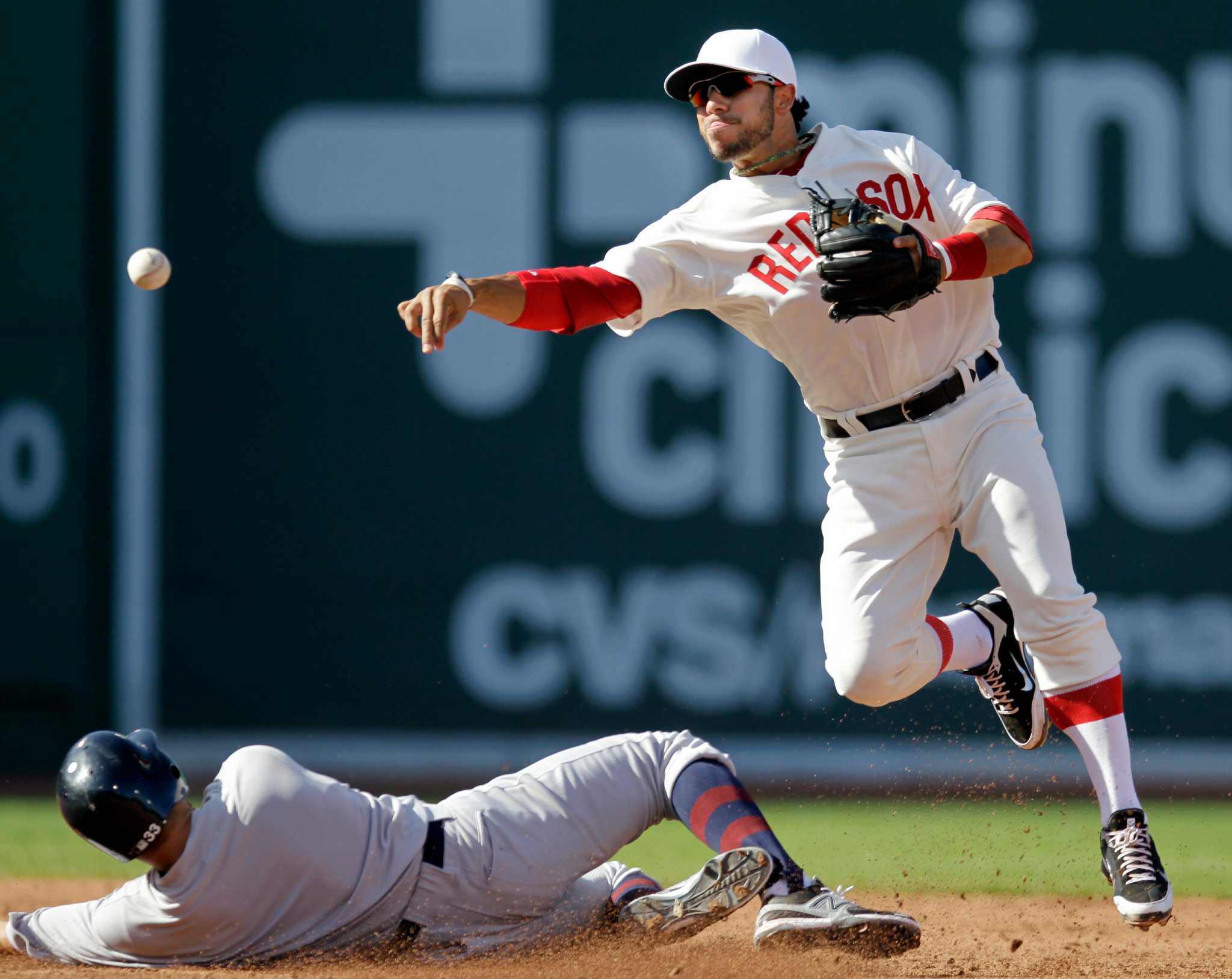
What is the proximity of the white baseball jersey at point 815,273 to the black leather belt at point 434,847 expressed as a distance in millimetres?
1164

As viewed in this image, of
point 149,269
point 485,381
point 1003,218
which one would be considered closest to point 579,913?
point 1003,218

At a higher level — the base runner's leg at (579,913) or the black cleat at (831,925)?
the black cleat at (831,925)

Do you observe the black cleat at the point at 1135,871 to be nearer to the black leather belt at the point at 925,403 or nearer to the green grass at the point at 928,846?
the black leather belt at the point at 925,403

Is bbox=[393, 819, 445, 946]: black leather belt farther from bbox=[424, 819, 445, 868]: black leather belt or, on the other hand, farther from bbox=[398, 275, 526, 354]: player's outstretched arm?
bbox=[398, 275, 526, 354]: player's outstretched arm

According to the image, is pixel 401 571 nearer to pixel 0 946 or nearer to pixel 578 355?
pixel 578 355

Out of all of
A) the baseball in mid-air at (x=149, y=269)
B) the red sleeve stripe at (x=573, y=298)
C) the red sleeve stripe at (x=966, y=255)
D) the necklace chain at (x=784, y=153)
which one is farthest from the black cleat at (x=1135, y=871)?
the baseball in mid-air at (x=149, y=269)

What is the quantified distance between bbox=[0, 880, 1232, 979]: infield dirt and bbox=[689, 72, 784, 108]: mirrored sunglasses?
73.1 inches

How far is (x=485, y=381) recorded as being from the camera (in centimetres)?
707

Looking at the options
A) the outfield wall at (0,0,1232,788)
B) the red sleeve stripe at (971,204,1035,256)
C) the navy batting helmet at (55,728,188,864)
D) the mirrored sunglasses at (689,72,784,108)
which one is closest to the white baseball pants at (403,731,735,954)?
the navy batting helmet at (55,728,188,864)

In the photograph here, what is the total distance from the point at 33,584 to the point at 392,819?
432 cm

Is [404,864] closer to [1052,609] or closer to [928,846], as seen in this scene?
[1052,609]

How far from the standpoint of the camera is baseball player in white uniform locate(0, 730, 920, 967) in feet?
9.45

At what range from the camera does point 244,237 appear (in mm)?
7094

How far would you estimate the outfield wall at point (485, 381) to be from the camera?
688 centimetres
